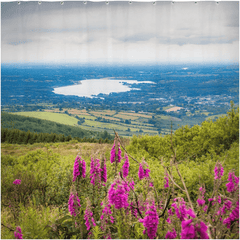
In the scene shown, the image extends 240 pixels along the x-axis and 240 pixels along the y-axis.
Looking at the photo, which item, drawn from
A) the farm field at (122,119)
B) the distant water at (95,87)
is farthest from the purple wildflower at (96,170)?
the distant water at (95,87)

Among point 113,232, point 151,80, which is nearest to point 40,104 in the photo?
point 151,80

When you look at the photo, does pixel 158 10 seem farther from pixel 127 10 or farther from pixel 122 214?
pixel 122 214

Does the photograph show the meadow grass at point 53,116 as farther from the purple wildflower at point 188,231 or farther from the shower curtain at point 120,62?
the purple wildflower at point 188,231

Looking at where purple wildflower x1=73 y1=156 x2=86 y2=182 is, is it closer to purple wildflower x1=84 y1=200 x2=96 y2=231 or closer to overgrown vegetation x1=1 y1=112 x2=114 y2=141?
purple wildflower x1=84 y1=200 x2=96 y2=231

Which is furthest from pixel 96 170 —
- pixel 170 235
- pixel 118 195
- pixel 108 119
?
pixel 108 119

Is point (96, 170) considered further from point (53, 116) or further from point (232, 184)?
point (53, 116)
